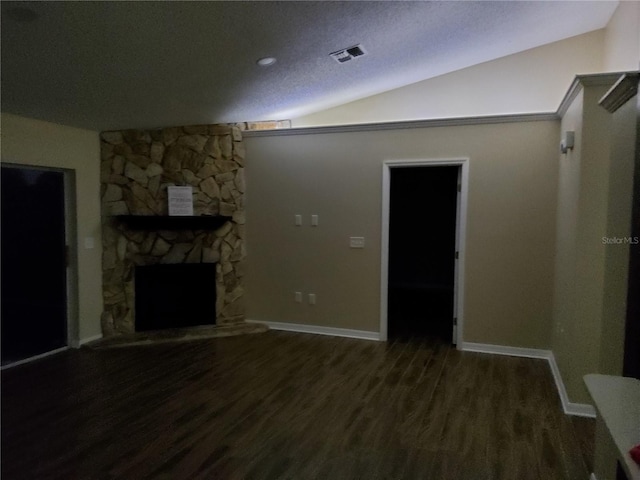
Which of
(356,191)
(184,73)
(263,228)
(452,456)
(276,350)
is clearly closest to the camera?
(452,456)

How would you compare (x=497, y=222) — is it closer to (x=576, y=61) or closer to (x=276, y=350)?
(x=576, y=61)

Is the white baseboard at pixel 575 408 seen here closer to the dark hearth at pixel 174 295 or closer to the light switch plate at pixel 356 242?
the light switch plate at pixel 356 242

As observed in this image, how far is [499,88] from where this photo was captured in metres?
4.62

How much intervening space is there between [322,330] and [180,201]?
7.81 ft

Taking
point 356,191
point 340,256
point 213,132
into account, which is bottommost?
point 340,256

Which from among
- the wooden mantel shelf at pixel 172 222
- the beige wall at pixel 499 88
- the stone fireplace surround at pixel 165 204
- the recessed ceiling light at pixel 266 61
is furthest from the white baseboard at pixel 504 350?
the recessed ceiling light at pixel 266 61

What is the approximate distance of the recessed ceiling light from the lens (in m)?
3.20

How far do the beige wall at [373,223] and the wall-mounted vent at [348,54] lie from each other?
108cm

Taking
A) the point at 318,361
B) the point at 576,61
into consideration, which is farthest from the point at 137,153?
the point at 576,61

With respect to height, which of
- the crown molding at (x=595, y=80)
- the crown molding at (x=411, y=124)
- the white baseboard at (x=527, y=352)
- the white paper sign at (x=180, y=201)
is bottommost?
the white baseboard at (x=527, y=352)

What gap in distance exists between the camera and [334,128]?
4.62 metres

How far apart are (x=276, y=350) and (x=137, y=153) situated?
2912mm

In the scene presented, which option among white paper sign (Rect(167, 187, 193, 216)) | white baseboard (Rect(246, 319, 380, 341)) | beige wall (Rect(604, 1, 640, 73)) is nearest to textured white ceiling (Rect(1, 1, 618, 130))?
beige wall (Rect(604, 1, 640, 73))

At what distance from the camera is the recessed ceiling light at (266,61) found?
3197 mm
